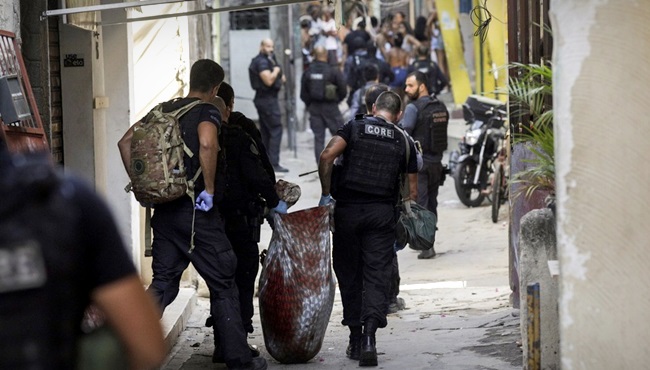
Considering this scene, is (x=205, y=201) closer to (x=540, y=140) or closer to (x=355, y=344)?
(x=355, y=344)

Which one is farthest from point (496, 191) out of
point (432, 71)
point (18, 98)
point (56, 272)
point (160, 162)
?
point (56, 272)

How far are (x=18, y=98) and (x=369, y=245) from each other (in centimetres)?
249

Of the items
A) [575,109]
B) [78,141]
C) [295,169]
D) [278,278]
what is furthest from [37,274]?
[295,169]

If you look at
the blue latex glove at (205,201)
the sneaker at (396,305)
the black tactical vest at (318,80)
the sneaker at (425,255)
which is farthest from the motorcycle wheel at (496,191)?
the blue latex glove at (205,201)

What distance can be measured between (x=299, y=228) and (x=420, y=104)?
414 centimetres

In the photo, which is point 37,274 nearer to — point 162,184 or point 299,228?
point 162,184

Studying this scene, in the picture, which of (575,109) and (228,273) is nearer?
(575,109)

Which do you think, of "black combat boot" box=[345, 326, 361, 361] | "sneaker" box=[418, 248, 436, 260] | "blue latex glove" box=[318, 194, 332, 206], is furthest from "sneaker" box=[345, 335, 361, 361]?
"sneaker" box=[418, 248, 436, 260]

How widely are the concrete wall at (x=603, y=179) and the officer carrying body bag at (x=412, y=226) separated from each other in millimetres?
3264

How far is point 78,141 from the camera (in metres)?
9.45

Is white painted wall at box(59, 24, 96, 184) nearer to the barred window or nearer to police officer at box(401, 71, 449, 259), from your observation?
police officer at box(401, 71, 449, 259)

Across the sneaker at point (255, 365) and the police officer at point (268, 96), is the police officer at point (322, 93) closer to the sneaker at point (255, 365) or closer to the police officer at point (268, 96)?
the police officer at point (268, 96)

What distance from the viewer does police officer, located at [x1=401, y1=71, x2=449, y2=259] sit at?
1168 cm

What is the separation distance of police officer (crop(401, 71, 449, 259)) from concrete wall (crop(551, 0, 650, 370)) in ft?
22.1
